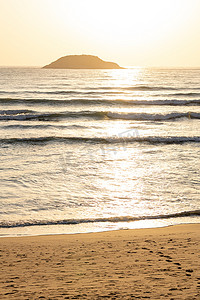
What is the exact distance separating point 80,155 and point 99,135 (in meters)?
5.41

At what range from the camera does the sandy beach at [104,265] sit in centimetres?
390

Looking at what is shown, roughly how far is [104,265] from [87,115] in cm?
2330

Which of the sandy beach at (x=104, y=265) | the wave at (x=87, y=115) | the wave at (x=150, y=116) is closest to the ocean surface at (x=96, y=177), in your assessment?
the sandy beach at (x=104, y=265)

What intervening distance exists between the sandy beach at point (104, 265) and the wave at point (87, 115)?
66.9 feet

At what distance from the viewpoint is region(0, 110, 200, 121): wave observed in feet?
85.3

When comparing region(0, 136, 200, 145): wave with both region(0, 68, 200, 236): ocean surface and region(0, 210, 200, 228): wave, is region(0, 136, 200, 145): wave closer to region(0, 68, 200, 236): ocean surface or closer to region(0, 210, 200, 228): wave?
region(0, 68, 200, 236): ocean surface

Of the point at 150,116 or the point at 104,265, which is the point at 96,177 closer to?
the point at 104,265

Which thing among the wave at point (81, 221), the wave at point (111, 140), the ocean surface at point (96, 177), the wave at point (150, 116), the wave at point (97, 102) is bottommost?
the wave at point (81, 221)

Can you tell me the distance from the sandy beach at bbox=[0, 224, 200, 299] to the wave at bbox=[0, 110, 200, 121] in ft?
66.9

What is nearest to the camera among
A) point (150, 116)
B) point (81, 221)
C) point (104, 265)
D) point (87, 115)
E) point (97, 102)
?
point (104, 265)

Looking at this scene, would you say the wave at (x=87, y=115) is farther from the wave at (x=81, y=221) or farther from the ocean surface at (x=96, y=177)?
the wave at (x=81, y=221)

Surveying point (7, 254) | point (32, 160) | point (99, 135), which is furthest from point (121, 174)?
point (99, 135)

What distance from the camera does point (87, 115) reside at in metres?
27.5

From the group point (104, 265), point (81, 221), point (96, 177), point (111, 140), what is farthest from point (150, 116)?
point (104, 265)
